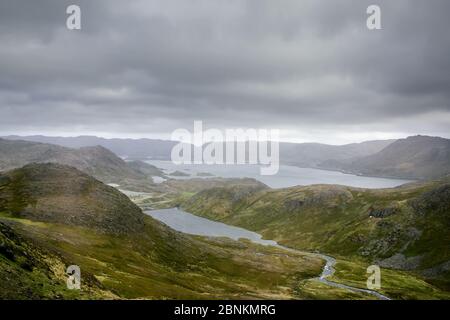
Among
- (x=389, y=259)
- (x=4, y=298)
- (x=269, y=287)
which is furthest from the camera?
(x=389, y=259)

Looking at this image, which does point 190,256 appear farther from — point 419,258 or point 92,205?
point 419,258

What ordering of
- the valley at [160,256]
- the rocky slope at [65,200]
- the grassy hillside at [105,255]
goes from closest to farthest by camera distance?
the grassy hillside at [105,255] < the valley at [160,256] < the rocky slope at [65,200]

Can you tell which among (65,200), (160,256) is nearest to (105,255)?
(160,256)

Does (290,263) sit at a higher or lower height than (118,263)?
lower

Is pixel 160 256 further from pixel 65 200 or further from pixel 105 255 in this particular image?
pixel 65 200

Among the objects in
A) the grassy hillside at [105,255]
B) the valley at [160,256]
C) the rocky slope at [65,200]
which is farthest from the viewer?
the rocky slope at [65,200]

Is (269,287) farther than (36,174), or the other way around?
(36,174)
